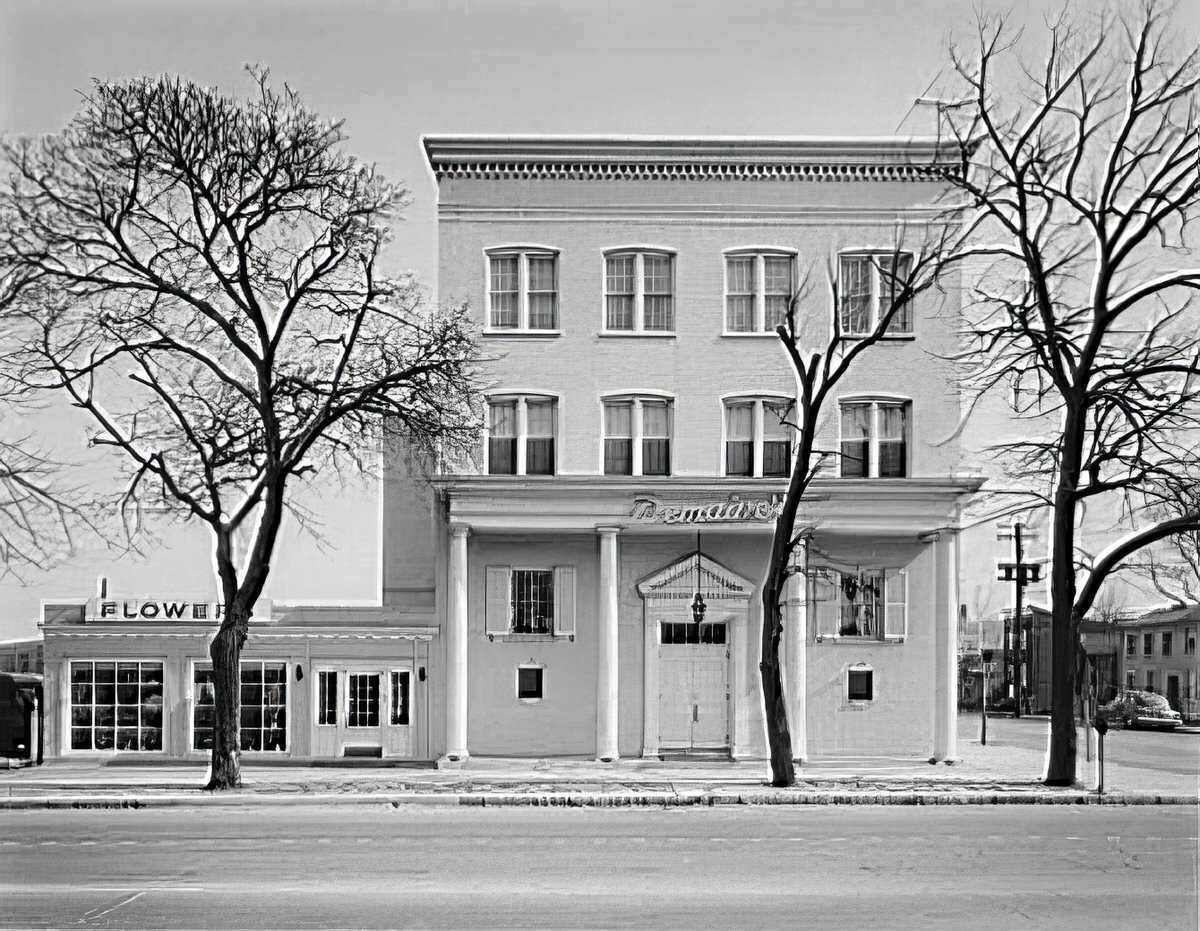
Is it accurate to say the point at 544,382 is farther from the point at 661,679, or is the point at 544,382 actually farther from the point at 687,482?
the point at 661,679

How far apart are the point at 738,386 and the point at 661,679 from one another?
244 inches

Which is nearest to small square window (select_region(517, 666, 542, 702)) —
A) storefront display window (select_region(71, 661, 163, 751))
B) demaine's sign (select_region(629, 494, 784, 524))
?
demaine's sign (select_region(629, 494, 784, 524))

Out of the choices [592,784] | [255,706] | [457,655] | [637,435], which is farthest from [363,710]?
[637,435]

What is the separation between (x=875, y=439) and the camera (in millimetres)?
27531

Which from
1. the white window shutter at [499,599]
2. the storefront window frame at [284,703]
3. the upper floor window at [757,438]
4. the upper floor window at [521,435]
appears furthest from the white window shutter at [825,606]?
the storefront window frame at [284,703]

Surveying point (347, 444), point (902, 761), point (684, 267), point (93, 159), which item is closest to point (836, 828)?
point (902, 761)

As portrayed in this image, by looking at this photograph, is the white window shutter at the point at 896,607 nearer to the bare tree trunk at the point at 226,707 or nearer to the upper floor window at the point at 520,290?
the upper floor window at the point at 520,290

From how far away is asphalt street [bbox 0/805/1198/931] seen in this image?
12688 millimetres

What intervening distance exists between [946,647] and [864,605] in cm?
183

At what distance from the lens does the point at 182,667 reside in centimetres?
2631

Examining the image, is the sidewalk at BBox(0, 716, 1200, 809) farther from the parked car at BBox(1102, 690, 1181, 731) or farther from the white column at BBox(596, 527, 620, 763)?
the parked car at BBox(1102, 690, 1181, 731)

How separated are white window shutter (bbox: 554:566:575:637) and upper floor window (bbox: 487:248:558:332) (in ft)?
16.5

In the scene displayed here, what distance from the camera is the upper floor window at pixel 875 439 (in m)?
27.4

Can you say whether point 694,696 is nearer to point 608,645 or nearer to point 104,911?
point 608,645
